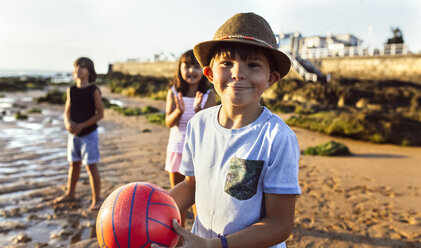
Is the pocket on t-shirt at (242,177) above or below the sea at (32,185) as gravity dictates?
above

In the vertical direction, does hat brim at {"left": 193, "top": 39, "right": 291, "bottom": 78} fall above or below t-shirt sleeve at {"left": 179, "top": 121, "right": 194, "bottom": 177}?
above

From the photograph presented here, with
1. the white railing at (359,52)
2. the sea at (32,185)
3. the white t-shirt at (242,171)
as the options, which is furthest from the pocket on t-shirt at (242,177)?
the white railing at (359,52)

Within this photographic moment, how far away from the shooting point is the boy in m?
1.52

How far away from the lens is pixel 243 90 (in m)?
1.65

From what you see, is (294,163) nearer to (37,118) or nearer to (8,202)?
(8,202)

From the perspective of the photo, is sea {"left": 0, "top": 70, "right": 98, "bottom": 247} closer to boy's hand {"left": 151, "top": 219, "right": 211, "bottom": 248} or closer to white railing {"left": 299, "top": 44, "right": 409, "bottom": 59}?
boy's hand {"left": 151, "top": 219, "right": 211, "bottom": 248}

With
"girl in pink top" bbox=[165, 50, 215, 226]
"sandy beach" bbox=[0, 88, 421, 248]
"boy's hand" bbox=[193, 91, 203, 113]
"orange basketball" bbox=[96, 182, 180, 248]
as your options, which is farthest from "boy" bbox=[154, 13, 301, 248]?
"sandy beach" bbox=[0, 88, 421, 248]

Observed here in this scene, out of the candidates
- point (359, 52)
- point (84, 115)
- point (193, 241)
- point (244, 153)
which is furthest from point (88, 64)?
point (359, 52)

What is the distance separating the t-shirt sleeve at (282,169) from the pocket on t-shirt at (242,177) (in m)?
0.06

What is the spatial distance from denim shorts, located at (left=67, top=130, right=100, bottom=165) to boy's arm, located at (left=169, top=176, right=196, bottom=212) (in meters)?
3.23

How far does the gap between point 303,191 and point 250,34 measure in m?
5.05

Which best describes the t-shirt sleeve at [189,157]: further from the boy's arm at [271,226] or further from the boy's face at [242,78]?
the boy's arm at [271,226]

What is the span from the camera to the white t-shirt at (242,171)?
1524 millimetres

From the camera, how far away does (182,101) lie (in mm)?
3787
